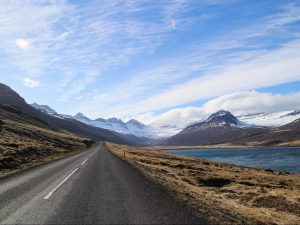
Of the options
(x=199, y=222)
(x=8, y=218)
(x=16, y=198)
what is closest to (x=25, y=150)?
(x=16, y=198)

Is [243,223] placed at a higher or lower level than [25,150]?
lower

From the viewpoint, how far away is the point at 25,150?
5075cm

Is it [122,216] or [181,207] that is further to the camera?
[181,207]

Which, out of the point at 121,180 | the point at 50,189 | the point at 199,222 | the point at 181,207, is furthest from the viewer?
the point at 121,180

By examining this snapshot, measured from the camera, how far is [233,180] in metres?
36.3

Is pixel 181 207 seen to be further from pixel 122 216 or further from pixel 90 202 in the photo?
pixel 90 202

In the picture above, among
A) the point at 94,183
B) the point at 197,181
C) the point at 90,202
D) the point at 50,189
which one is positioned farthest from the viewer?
the point at 197,181

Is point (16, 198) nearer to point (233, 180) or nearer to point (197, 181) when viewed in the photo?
point (197, 181)

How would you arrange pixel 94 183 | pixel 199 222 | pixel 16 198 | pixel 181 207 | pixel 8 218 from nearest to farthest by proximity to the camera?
pixel 199 222, pixel 8 218, pixel 181 207, pixel 16 198, pixel 94 183

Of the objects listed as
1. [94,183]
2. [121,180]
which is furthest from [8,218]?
[121,180]

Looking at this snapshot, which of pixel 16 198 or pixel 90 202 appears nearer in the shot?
pixel 90 202

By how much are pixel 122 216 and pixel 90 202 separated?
10.9 ft

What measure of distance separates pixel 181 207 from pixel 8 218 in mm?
6395

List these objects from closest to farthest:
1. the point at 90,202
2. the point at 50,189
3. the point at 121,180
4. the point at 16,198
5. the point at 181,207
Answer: the point at 181,207, the point at 90,202, the point at 16,198, the point at 50,189, the point at 121,180
